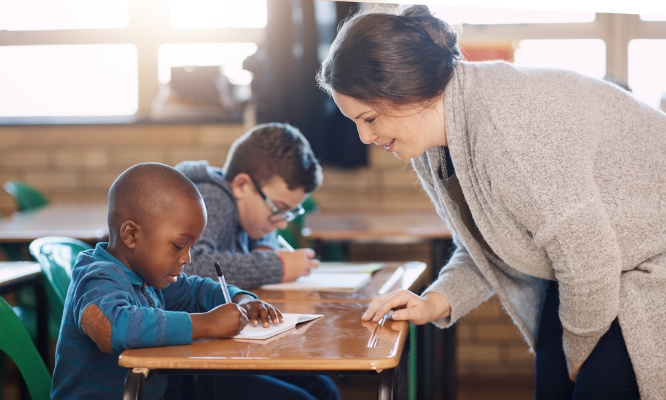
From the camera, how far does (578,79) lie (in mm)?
1455

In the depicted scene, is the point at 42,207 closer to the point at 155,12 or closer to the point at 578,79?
the point at 155,12

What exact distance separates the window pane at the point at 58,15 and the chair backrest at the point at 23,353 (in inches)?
118

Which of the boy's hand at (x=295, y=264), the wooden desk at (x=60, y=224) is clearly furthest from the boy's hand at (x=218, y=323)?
A: the wooden desk at (x=60, y=224)

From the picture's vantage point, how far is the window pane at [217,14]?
Result: 13.7 feet

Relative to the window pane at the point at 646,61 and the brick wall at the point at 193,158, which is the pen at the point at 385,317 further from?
the window pane at the point at 646,61

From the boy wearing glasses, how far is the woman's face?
0.58m

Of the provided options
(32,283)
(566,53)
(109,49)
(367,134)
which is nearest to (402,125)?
(367,134)

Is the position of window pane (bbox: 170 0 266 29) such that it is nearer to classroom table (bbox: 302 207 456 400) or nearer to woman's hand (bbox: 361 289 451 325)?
classroom table (bbox: 302 207 456 400)

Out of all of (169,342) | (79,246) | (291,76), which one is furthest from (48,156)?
(169,342)

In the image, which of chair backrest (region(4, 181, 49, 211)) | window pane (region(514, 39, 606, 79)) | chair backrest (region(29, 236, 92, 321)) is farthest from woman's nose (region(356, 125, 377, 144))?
window pane (region(514, 39, 606, 79))

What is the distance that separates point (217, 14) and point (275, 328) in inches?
121

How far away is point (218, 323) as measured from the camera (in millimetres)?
1320

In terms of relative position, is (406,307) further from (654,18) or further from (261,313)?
(654,18)

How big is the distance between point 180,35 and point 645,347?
3.27 meters
